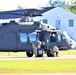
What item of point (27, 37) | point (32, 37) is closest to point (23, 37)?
point (27, 37)

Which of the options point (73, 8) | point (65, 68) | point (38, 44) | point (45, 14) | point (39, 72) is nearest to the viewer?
point (39, 72)

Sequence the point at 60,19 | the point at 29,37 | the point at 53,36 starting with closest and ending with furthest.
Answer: the point at 29,37 < the point at 53,36 < the point at 60,19

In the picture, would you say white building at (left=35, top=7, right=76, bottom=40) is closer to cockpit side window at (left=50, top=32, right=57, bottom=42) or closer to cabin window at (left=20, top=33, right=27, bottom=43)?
cockpit side window at (left=50, top=32, right=57, bottom=42)

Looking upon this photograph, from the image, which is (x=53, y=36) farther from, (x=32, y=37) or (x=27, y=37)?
(x=27, y=37)

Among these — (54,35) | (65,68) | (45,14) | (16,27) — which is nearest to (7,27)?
(16,27)

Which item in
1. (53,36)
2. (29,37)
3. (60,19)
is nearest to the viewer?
(29,37)

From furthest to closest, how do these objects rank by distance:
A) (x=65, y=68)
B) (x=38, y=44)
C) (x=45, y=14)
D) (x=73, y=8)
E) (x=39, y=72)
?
(x=73, y=8), (x=45, y=14), (x=38, y=44), (x=65, y=68), (x=39, y=72)

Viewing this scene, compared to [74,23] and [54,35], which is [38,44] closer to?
[54,35]

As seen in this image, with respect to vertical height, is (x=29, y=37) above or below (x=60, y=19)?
above

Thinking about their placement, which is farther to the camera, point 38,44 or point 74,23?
point 74,23

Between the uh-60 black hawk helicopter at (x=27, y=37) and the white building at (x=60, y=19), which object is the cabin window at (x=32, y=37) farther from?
the white building at (x=60, y=19)

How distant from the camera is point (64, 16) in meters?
79.1

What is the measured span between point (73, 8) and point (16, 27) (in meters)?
83.0

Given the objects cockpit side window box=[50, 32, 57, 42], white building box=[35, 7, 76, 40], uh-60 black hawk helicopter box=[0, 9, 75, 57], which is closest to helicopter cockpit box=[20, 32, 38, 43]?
uh-60 black hawk helicopter box=[0, 9, 75, 57]
